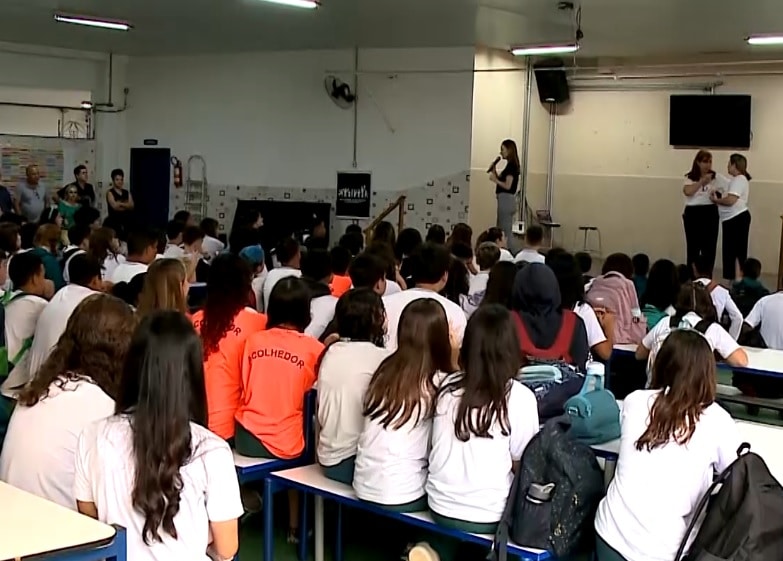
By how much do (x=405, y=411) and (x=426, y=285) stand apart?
1.84 meters

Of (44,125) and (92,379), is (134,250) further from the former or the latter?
(44,125)

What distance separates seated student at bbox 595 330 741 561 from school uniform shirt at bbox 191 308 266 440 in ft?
5.51

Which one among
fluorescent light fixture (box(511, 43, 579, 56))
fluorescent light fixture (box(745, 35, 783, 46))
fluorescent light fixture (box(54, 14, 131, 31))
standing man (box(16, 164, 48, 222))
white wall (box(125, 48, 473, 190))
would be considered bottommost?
standing man (box(16, 164, 48, 222))

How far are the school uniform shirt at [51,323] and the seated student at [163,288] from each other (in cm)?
38

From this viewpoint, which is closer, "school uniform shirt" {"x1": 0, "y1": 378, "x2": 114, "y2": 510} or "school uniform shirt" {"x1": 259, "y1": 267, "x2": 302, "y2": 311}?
"school uniform shirt" {"x1": 0, "y1": 378, "x2": 114, "y2": 510}

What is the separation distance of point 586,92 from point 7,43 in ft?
27.4

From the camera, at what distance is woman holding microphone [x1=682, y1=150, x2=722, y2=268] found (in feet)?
38.1

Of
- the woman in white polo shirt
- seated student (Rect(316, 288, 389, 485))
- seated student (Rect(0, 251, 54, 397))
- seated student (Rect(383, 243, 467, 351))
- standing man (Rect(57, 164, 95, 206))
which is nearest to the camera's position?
seated student (Rect(316, 288, 389, 485))

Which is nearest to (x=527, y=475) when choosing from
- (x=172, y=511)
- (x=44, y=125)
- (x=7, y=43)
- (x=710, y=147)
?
(x=172, y=511)

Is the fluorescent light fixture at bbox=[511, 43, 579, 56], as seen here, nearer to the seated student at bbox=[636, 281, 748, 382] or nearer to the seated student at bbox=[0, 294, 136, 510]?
the seated student at bbox=[636, 281, 748, 382]

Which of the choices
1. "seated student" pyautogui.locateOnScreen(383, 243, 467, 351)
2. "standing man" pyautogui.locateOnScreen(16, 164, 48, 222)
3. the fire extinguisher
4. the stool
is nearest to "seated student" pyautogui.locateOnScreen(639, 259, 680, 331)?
"seated student" pyautogui.locateOnScreen(383, 243, 467, 351)

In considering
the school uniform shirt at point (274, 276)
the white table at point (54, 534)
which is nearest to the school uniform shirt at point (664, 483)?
the white table at point (54, 534)

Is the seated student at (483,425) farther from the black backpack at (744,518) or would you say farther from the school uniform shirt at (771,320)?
the school uniform shirt at (771,320)

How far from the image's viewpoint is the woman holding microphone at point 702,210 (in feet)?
38.1
